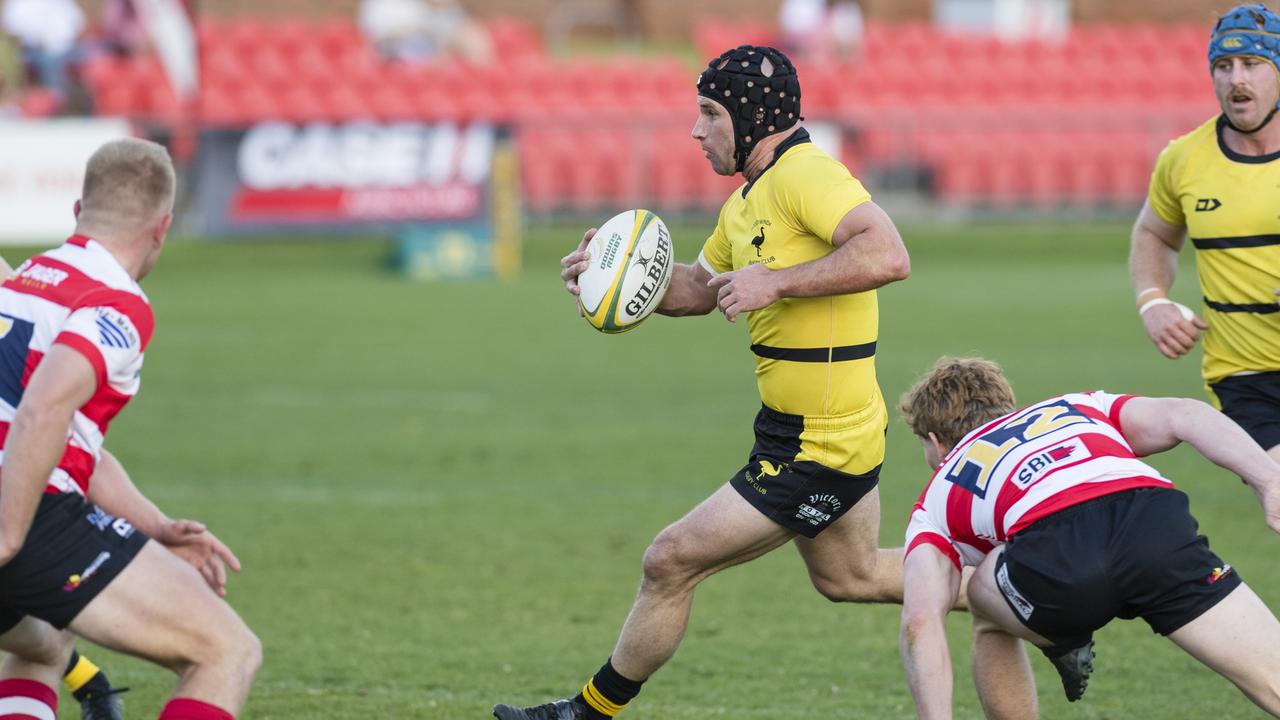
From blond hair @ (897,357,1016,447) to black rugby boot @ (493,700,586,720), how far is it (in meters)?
1.49

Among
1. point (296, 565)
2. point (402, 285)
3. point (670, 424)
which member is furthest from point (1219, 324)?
point (402, 285)

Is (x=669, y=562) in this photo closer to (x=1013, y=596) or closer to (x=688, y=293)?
(x=688, y=293)

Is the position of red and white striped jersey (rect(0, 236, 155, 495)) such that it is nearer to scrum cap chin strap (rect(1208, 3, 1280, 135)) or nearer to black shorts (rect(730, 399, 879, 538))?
black shorts (rect(730, 399, 879, 538))

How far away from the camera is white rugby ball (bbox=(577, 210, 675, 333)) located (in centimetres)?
552

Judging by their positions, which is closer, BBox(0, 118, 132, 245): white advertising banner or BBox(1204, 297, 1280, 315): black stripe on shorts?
BBox(1204, 297, 1280, 315): black stripe on shorts

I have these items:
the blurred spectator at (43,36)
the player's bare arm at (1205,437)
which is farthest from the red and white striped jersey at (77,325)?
the blurred spectator at (43,36)

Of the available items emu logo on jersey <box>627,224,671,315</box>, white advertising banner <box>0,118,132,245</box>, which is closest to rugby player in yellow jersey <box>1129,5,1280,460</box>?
emu logo on jersey <box>627,224,671,315</box>

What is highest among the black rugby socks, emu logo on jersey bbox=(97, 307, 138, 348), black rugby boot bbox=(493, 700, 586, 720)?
emu logo on jersey bbox=(97, 307, 138, 348)

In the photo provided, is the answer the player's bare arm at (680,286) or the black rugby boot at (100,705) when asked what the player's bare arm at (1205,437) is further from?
the black rugby boot at (100,705)

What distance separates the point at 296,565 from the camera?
26.6 ft

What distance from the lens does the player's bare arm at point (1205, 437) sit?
4324 mm

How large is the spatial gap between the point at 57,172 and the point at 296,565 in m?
12.9

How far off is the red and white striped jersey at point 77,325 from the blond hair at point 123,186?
0.27 ft

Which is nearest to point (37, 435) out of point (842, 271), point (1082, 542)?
point (842, 271)
